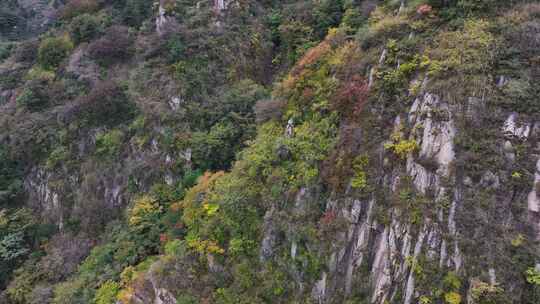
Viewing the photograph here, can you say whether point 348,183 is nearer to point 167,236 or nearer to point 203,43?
point 167,236

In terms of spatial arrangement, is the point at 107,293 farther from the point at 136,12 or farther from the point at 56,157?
the point at 136,12

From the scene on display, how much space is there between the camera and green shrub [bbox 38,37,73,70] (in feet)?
87.9

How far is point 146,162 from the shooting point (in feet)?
66.1

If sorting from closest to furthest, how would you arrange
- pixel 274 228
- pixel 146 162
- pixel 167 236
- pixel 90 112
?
pixel 274 228
pixel 167 236
pixel 146 162
pixel 90 112

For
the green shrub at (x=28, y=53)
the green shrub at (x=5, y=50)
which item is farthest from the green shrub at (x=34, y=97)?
the green shrub at (x=5, y=50)

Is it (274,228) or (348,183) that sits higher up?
(348,183)

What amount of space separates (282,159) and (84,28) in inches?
905

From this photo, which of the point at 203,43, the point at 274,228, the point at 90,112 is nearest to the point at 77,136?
the point at 90,112

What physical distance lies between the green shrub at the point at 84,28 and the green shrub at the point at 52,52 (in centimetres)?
106

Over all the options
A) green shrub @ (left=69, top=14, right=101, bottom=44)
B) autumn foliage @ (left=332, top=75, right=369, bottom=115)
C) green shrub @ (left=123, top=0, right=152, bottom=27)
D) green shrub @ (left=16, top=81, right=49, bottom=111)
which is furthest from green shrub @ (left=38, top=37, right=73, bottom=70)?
autumn foliage @ (left=332, top=75, right=369, bottom=115)

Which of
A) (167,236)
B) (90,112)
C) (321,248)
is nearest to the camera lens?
(321,248)

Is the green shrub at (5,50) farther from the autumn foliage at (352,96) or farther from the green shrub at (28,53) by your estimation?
the autumn foliage at (352,96)

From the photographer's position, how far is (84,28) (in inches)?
1076

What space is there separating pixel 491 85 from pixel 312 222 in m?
7.22
